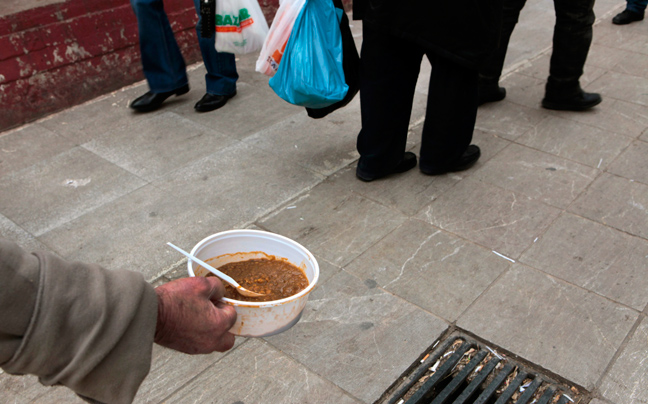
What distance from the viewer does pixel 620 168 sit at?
12.0 feet

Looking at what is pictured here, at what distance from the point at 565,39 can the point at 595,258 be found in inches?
77.4

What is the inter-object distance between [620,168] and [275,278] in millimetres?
2769

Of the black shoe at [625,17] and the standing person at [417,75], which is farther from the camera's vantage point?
the black shoe at [625,17]

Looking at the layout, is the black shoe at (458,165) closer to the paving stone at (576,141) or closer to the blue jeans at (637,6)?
the paving stone at (576,141)

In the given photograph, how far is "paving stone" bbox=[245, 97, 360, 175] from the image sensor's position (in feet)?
12.8

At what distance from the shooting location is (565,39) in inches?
165

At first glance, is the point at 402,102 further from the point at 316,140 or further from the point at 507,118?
the point at 507,118

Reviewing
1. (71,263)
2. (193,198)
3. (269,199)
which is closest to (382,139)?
(269,199)

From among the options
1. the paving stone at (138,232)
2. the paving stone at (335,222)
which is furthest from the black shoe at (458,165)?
the paving stone at (138,232)

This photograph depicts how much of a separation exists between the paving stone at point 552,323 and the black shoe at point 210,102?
9.02ft

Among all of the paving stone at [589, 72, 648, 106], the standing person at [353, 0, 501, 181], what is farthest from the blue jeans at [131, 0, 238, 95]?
the paving stone at [589, 72, 648, 106]

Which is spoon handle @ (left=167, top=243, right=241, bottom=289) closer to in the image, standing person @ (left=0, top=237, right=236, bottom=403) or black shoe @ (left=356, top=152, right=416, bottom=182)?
standing person @ (left=0, top=237, right=236, bottom=403)

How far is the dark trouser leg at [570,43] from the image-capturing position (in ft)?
13.4

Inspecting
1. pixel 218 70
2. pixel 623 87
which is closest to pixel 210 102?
pixel 218 70
